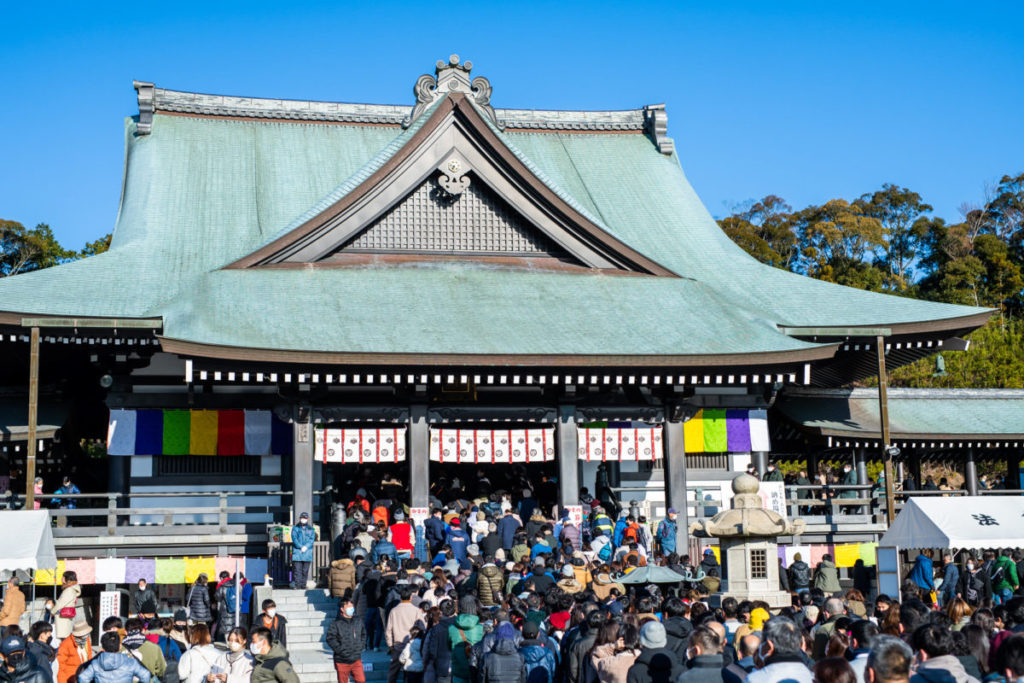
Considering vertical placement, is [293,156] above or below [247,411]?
above

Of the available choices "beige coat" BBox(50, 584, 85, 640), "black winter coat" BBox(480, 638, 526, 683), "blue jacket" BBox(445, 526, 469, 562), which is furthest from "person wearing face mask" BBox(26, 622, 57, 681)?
"blue jacket" BBox(445, 526, 469, 562)

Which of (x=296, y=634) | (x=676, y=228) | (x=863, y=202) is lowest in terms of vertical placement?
(x=296, y=634)

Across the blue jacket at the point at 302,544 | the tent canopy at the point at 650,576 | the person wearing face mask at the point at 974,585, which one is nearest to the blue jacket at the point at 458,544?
the blue jacket at the point at 302,544

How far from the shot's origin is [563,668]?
42.3ft

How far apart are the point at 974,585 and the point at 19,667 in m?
15.3

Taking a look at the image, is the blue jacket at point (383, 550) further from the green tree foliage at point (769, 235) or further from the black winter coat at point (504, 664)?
the green tree foliage at point (769, 235)

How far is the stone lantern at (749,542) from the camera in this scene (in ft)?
57.9

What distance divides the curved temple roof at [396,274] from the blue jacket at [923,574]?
5929mm

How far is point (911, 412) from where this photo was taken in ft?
102

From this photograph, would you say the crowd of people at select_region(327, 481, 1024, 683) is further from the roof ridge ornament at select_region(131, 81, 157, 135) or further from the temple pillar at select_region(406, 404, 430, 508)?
the roof ridge ornament at select_region(131, 81, 157, 135)

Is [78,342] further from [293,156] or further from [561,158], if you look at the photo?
[561,158]

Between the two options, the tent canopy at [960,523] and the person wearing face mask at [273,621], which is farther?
the tent canopy at [960,523]

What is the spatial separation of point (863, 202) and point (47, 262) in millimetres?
48575

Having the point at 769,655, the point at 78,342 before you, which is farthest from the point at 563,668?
the point at 78,342
